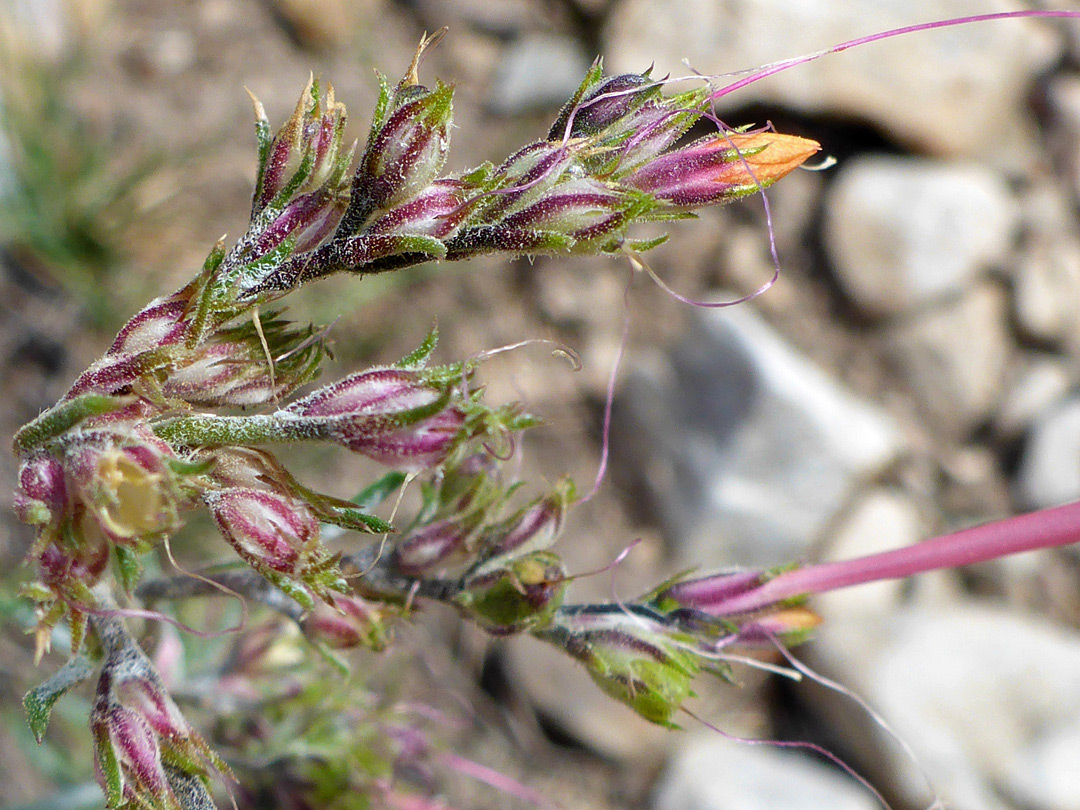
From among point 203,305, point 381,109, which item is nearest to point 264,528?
point 203,305

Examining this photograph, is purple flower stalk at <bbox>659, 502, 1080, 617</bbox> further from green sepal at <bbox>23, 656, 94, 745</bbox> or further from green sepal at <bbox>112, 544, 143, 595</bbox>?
green sepal at <bbox>23, 656, 94, 745</bbox>

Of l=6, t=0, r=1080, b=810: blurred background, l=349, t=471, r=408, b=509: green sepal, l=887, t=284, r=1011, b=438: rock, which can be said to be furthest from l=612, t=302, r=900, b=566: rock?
l=349, t=471, r=408, b=509: green sepal

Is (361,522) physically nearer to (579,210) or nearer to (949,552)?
(579,210)

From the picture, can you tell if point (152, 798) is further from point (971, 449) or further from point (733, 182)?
point (971, 449)

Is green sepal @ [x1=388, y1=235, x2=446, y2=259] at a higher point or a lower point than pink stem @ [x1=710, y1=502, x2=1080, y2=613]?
higher

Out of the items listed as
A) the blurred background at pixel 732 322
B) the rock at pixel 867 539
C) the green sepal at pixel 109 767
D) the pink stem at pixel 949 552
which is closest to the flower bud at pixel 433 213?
the pink stem at pixel 949 552

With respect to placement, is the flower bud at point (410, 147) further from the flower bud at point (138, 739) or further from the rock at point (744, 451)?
the rock at point (744, 451)
